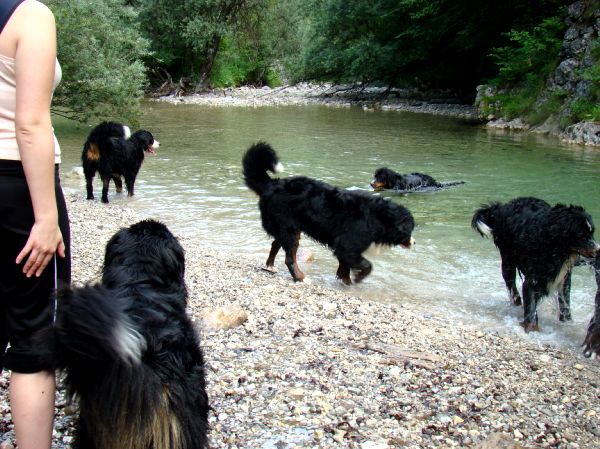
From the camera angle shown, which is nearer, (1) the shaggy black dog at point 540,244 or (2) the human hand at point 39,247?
(2) the human hand at point 39,247

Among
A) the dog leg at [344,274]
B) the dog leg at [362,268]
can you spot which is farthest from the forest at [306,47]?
the dog leg at [362,268]

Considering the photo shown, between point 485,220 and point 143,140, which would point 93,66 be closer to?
point 143,140

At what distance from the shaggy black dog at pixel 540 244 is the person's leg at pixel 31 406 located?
169 inches

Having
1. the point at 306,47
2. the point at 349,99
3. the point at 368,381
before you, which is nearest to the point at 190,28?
the point at 306,47

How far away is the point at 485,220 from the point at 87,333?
474cm

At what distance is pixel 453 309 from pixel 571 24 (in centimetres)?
1647

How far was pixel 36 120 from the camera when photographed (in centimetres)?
199

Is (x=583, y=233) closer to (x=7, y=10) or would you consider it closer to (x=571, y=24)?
(x=7, y=10)

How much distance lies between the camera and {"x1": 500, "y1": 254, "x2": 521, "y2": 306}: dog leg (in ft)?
18.6

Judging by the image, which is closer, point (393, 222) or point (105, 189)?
point (393, 222)

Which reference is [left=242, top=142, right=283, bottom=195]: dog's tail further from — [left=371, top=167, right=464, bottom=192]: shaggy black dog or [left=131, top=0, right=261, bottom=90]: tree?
[left=131, top=0, right=261, bottom=90]: tree

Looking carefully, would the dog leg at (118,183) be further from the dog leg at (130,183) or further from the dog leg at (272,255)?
the dog leg at (272,255)

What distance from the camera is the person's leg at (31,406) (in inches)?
84.3

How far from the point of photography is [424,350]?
417cm
